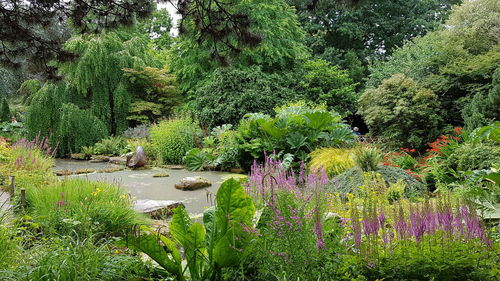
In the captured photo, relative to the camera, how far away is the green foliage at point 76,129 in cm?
1141

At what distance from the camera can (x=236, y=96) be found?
10938 mm

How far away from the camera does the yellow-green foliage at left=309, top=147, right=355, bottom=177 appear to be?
5.84 meters

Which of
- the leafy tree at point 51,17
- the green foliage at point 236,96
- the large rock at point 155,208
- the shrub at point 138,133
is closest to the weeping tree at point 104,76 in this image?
the shrub at point 138,133

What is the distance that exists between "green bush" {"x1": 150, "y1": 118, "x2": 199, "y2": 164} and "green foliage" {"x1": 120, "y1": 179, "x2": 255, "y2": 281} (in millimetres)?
7070

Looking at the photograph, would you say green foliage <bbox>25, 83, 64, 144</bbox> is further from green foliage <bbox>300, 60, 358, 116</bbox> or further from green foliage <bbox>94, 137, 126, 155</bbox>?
green foliage <bbox>300, 60, 358, 116</bbox>

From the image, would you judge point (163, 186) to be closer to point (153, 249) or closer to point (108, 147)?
point (153, 249)

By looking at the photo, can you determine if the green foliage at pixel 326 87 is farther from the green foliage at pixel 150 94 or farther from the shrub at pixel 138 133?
the shrub at pixel 138 133

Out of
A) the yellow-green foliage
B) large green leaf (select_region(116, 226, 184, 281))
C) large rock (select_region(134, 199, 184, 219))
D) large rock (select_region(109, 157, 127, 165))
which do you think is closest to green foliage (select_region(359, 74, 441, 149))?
the yellow-green foliage

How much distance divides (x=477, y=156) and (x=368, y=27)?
15.1m

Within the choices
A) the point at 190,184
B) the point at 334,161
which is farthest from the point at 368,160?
the point at 190,184

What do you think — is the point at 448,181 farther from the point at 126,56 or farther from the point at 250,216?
the point at 126,56

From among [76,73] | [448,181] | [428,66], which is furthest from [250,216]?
[76,73]

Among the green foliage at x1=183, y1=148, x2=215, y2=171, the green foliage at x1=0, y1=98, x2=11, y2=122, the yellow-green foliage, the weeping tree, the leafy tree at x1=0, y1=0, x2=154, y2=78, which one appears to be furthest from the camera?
the green foliage at x1=0, y1=98, x2=11, y2=122

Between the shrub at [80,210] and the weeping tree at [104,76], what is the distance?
29.7 feet
